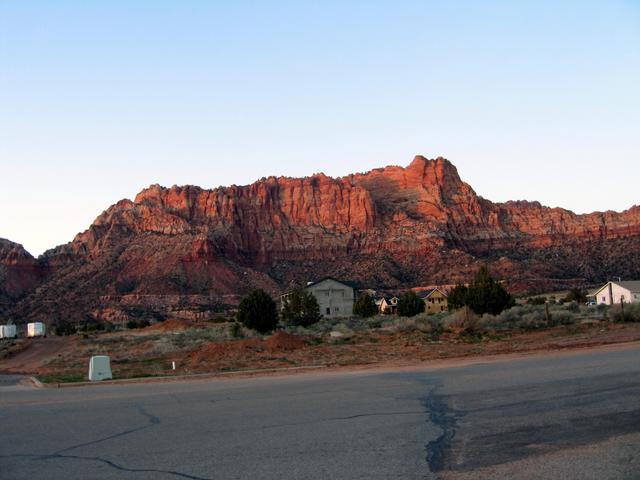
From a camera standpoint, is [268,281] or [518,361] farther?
[268,281]

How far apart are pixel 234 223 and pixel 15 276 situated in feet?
141

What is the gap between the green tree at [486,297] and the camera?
53.0 metres

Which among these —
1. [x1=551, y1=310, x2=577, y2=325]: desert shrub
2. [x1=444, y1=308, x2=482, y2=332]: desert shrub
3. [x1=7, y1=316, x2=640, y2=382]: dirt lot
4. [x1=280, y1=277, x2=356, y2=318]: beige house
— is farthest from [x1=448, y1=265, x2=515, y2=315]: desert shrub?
[x1=280, y1=277, x2=356, y2=318]: beige house

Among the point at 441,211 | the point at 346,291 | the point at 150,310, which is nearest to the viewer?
the point at 346,291

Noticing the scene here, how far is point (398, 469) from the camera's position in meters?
8.40

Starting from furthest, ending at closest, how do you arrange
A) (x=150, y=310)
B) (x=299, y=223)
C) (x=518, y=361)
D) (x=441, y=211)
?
1. (x=299, y=223)
2. (x=441, y=211)
3. (x=150, y=310)
4. (x=518, y=361)

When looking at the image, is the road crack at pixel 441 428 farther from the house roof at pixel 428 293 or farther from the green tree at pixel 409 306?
the house roof at pixel 428 293

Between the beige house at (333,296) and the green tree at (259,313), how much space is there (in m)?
31.0

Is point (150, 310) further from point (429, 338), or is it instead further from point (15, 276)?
point (429, 338)

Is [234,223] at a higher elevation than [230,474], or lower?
higher

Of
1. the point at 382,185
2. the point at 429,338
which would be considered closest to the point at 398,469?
the point at 429,338

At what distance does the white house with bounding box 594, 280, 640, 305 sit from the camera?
68.9 meters

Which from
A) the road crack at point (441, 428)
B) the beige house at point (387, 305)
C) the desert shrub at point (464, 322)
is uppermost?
the road crack at point (441, 428)

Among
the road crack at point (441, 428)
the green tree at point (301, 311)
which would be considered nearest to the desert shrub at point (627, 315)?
the green tree at point (301, 311)
